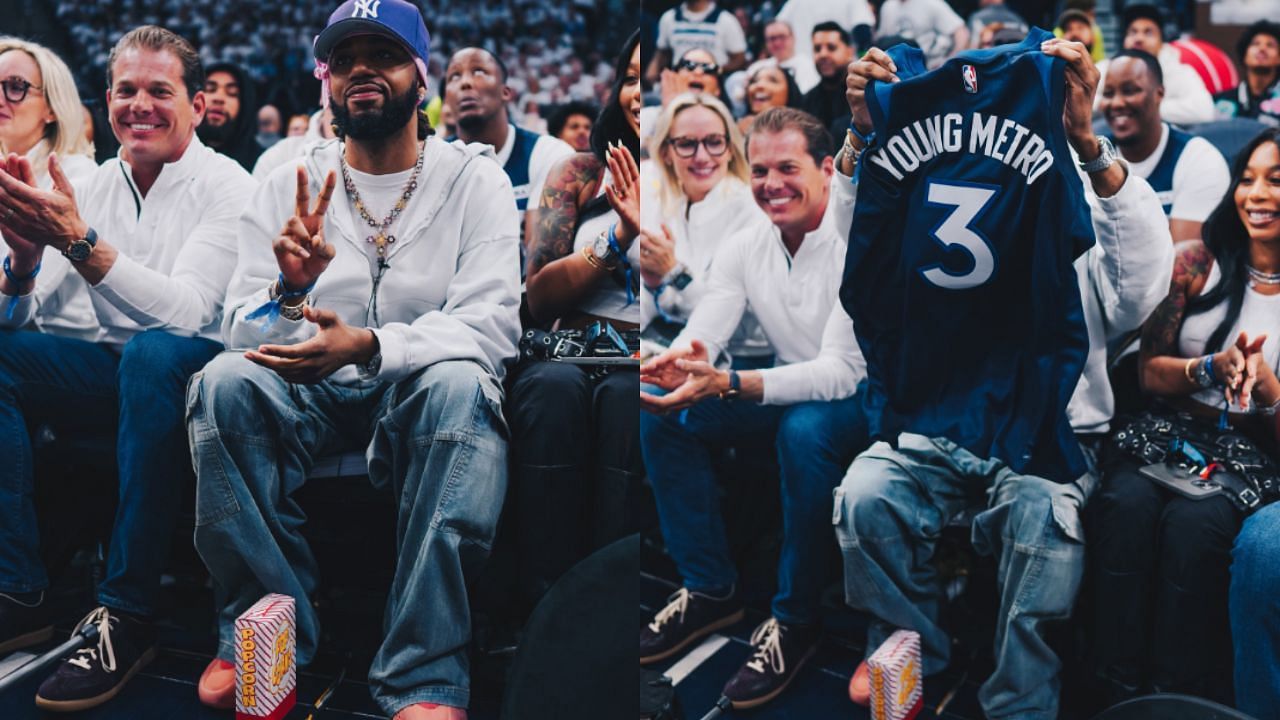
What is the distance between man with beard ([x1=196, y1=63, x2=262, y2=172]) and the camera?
2715 mm

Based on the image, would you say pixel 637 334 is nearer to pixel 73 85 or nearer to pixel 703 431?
pixel 703 431

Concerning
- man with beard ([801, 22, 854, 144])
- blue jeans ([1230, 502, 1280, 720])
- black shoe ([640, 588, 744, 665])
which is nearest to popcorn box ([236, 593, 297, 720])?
black shoe ([640, 588, 744, 665])

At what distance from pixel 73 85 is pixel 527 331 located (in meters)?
1.33

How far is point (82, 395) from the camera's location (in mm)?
2189

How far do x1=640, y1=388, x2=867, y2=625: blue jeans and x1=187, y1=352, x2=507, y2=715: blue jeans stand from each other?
1.86ft

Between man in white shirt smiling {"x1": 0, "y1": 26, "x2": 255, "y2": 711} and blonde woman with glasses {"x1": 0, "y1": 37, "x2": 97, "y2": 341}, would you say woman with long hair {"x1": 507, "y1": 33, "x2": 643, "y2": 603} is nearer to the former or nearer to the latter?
man in white shirt smiling {"x1": 0, "y1": 26, "x2": 255, "y2": 711}

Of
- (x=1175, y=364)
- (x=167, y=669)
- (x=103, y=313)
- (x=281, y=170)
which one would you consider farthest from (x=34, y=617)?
(x=1175, y=364)

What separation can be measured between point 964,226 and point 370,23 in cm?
123

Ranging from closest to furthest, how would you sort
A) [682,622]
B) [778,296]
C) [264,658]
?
1. [264,658]
2. [682,622]
3. [778,296]

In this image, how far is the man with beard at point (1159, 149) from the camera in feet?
9.66

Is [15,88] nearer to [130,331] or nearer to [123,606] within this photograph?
[130,331]

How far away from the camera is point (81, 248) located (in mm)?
1992

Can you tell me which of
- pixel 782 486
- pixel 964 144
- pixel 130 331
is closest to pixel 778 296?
pixel 782 486

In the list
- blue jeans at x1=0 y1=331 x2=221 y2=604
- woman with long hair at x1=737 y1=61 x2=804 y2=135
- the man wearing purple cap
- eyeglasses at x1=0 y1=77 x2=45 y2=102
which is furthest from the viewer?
woman with long hair at x1=737 y1=61 x2=804 y2=135
